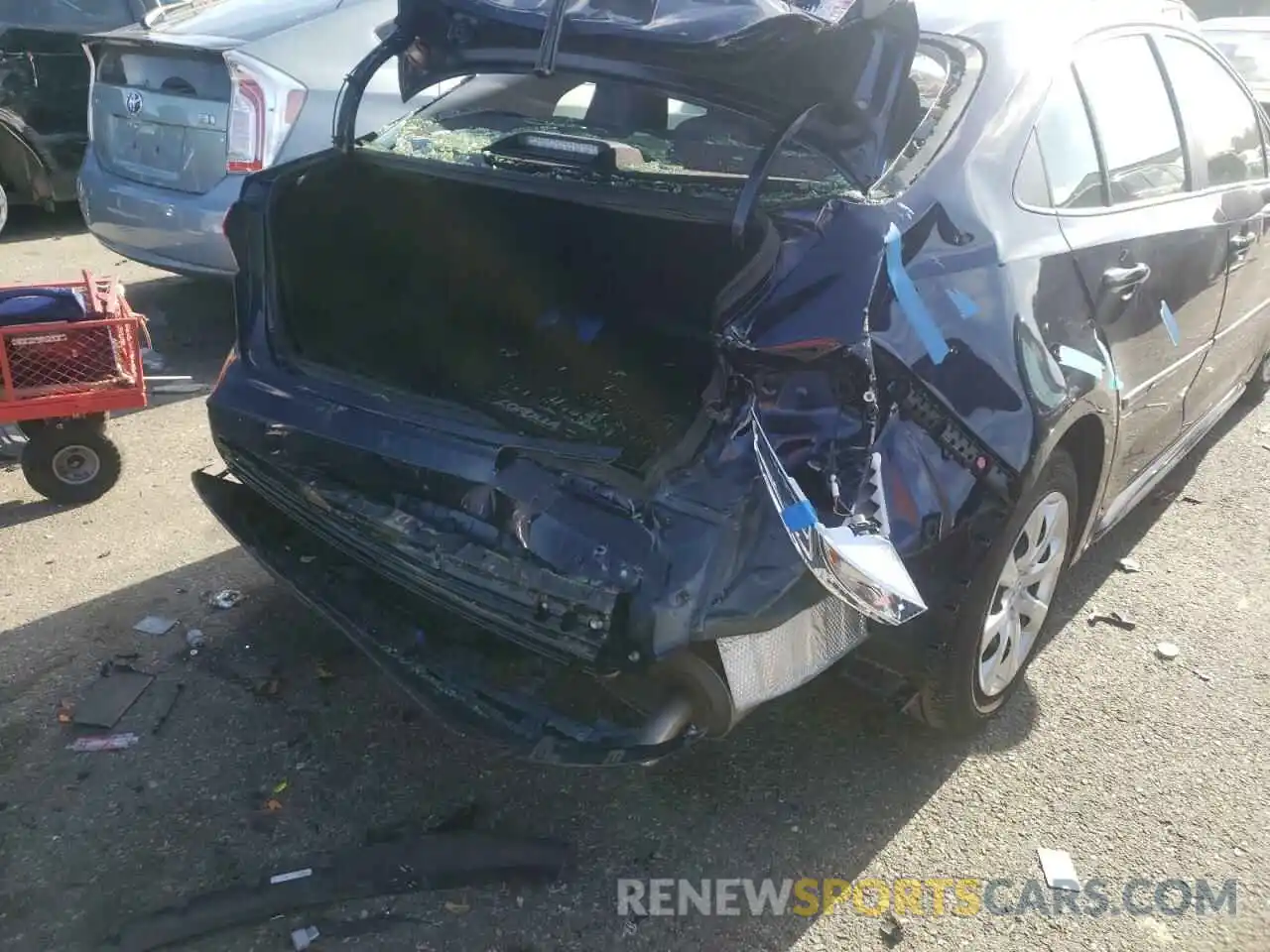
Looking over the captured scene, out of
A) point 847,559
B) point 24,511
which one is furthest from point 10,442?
point 847,559

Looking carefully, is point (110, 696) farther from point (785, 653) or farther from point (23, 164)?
point (23, 164)

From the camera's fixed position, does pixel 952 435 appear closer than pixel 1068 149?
Yes

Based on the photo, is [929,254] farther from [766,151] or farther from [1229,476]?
[1229,476]

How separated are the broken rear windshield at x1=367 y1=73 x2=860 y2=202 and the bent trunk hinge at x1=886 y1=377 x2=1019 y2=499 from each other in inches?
20.9

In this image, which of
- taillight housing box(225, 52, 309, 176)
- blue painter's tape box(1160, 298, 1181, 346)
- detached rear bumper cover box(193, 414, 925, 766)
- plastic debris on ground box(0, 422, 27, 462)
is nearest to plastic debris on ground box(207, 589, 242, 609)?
detached rear bumper cover box(193, 414, 925, 766)

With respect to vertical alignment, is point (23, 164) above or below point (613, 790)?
below

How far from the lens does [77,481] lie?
3.99m

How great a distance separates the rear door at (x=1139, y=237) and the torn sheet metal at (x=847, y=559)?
110 cm

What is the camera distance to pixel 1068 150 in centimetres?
271

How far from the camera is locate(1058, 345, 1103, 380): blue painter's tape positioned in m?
2.51

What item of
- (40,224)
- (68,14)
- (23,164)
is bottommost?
(40,224)

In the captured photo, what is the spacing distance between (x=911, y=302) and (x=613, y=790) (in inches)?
55.7

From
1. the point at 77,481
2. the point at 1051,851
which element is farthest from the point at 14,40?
the point at 1051,851

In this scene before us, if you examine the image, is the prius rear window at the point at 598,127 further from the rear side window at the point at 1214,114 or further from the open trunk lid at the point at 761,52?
the rear side window at the point at 1214,114
